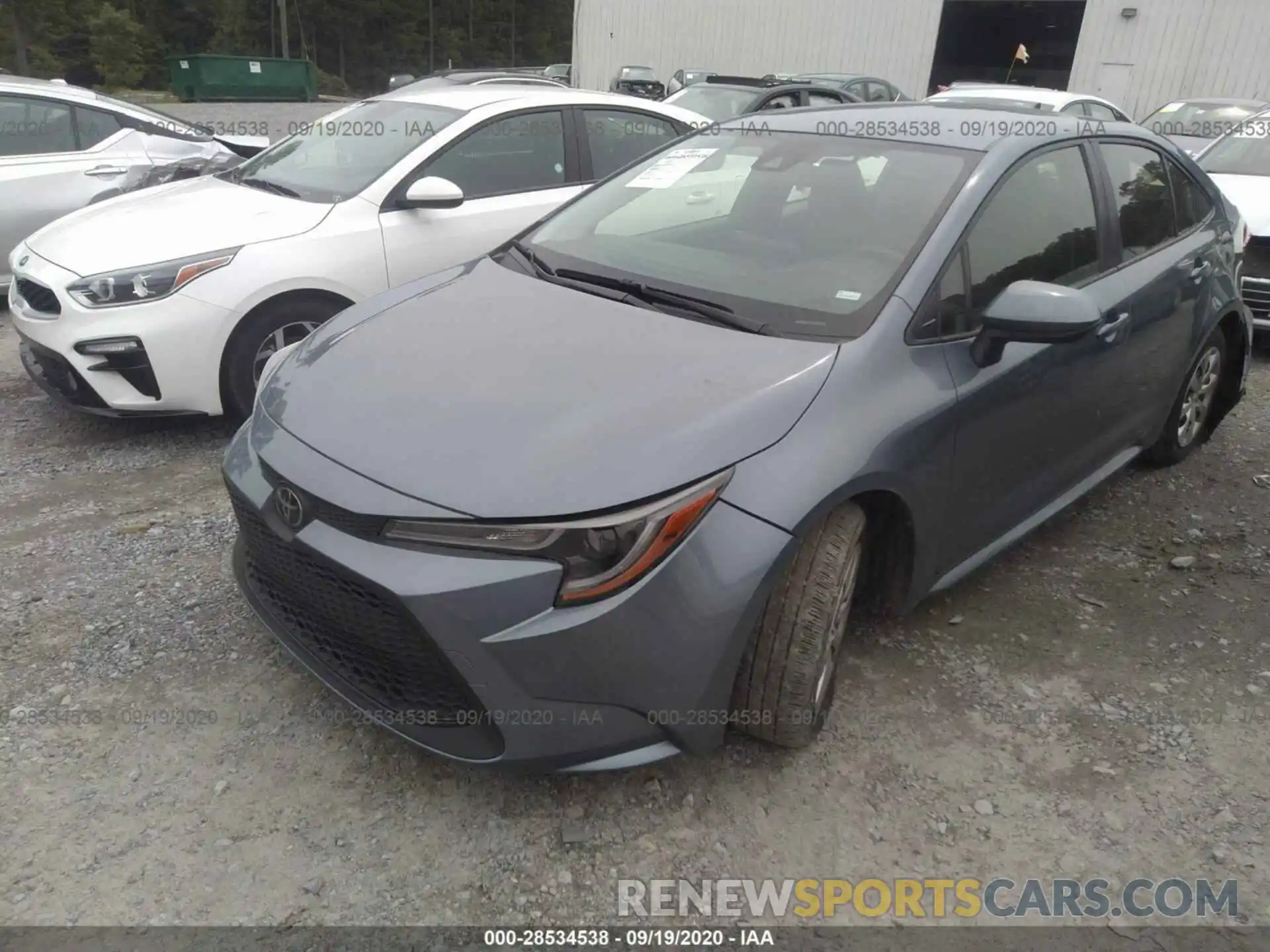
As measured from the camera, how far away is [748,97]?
33.2 feet

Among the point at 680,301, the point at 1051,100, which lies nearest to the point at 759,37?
the point at 1051,100

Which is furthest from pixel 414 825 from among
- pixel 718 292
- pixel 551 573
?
pixel 718 292

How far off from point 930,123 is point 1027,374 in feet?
3.19

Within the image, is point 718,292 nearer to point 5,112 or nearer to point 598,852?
point 598,852

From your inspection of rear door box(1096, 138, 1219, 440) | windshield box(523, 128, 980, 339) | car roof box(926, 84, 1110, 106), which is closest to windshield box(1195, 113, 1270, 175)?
car roof box(926, 84, 1110, 106)

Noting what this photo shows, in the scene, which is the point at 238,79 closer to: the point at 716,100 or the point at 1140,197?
the point at 716,100

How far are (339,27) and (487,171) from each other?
183 feet

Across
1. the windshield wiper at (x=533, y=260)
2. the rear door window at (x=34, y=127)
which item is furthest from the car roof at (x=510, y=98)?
the rear door window at (x=34, y=127)

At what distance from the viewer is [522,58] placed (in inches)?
2650

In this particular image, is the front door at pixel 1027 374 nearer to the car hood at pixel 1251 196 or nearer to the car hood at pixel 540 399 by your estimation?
the car hood at pixel 540 399

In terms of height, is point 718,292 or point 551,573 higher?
point 718,292

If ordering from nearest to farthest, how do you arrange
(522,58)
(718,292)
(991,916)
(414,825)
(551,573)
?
(551,573) < (991,916) < (414,825) < (718,292) < (522,58)

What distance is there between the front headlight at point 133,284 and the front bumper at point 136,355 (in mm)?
37

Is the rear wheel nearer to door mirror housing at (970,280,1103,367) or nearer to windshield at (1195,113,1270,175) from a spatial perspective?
door mirror housing at (970,280,1103,367)
